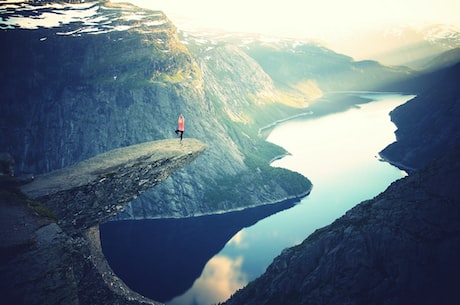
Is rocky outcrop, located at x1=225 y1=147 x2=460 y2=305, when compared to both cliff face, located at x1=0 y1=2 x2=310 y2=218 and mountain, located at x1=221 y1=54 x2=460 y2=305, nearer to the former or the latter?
mountain, located at x1=221 y1=54 x2=460 y2=305

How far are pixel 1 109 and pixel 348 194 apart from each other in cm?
13287

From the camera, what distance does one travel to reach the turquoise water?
7731 cm

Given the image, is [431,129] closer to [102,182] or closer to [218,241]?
[218,241]

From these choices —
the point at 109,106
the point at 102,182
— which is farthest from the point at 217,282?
the point at 109,106

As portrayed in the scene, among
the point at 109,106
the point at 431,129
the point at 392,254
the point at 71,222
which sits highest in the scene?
the point at 71,222

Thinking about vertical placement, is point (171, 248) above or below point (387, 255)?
below

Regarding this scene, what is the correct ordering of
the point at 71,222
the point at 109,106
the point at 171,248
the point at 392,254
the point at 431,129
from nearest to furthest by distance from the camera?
the point at 71,222
the point at 392,254
the point at 171,248
the point at 109,106
the point at 431,129

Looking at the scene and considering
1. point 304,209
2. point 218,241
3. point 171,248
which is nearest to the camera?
point 171,248

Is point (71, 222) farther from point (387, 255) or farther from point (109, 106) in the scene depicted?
point (109, 106)

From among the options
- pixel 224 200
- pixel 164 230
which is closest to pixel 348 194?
pixel 224 200

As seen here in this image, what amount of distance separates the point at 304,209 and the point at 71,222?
9413cm

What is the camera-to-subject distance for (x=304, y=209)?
116438 millimetres

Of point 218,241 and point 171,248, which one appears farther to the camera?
point 218,241

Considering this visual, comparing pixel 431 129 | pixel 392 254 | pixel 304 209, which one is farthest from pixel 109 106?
pixel 431 129
